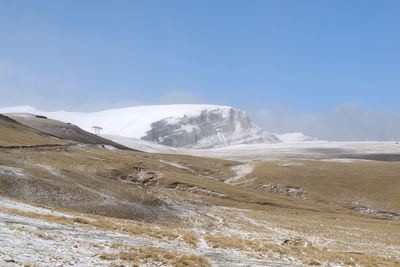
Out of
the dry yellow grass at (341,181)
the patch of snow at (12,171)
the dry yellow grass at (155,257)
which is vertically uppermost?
the patch of snow at (12,171)

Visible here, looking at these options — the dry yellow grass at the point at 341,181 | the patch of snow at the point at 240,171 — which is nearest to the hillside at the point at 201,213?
the dry yellow grass at the point at 341,181

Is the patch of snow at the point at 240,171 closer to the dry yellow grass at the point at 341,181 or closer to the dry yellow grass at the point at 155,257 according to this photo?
the dry yellow grass at the point at 341,181

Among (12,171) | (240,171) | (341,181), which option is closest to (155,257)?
(12,171)

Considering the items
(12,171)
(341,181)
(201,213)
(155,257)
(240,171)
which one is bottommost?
(201,213)

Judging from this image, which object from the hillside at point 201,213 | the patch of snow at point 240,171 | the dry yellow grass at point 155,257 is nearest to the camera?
the dry yellow grass at point 155,257

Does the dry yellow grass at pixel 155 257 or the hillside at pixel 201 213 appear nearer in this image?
the dry yellow grass at pixel 155 257

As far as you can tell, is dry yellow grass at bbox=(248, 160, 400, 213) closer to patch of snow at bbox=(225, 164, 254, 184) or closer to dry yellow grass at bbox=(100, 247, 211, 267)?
patch of snow at bbox=(225, 164, 254, 184)

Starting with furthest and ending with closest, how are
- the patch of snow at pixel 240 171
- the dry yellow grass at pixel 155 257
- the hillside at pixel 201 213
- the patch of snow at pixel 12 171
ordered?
the patch of snow at pixel 240 171
the patch of snow at pixel 12 171
the hillside at pixel 201 213
the dry yellow grass at pixel 155 257

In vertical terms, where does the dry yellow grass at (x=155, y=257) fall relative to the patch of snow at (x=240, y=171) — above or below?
above

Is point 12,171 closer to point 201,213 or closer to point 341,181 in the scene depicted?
point 201,213

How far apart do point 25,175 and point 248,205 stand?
4215cm

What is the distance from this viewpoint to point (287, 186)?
101 metres

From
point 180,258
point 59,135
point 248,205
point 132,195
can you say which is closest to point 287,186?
point 248,205

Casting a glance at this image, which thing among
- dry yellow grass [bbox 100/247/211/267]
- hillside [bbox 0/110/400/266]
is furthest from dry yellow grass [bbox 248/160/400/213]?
dry yellow grass [bbox 100/247/211/267]
